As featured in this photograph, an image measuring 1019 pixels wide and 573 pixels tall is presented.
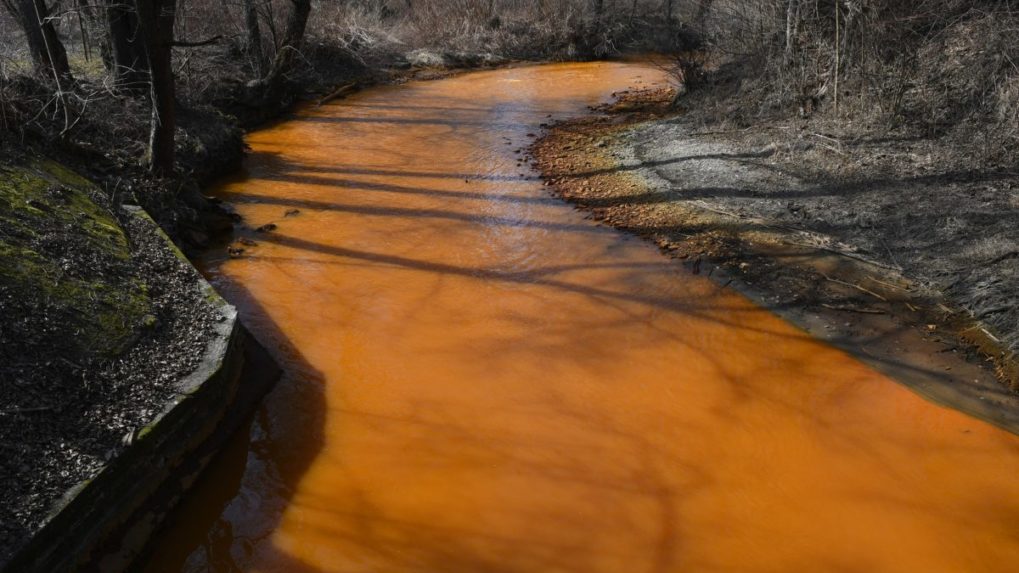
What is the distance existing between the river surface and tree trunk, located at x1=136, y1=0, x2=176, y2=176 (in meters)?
1.61

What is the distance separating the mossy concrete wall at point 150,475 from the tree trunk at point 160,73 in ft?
13.3

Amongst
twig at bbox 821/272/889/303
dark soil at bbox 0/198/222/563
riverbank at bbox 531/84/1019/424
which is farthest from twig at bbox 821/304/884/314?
dark soil at bbox 0/198/222/563

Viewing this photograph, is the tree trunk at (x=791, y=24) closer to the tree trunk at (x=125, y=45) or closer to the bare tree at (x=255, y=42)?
the tree trunk at (x=125, y=45)

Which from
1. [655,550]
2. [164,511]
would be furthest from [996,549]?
[164,511]

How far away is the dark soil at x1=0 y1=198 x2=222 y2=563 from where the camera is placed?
361 centimetres

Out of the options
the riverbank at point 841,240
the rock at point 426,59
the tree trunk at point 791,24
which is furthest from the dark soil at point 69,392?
the rock at point 426,59

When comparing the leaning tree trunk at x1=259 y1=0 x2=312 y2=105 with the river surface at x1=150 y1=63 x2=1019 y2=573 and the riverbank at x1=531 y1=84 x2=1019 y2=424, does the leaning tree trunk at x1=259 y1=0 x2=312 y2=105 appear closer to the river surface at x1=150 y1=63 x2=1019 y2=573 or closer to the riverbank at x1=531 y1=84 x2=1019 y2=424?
the riverbank at x1=531 y1=84 x2=1019 y2=424

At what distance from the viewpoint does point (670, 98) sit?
1620 centimetres

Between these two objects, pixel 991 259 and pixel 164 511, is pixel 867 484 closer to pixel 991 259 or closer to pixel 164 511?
pixel 991 259

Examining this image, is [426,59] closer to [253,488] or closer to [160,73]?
[160,73]

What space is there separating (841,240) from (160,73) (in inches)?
312

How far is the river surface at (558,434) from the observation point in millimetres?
4305

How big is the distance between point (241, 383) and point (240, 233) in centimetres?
383

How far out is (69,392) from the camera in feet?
14.0
